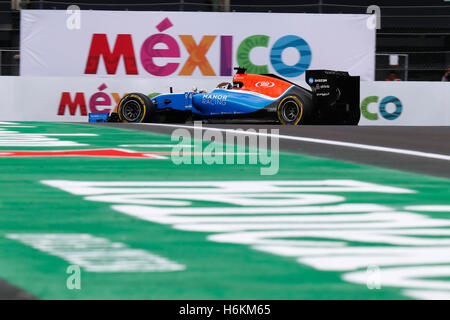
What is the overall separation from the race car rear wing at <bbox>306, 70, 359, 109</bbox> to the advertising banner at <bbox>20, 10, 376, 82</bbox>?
10.7 feet

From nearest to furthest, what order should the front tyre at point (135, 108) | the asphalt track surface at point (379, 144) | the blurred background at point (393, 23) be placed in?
the asphalt track surface at point (379, 144) → the front tyre at point (135, 108) → the blurred background at point (393, 23)

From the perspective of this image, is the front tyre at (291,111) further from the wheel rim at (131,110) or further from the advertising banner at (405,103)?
the advertising banner at (405,103)

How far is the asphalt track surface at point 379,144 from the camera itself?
9.35 meters

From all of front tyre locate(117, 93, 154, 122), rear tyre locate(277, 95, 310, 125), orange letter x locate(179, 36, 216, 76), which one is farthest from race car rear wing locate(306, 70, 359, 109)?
orange letter x locate(179, 36, 216, 76)

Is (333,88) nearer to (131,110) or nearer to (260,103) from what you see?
(260,103)

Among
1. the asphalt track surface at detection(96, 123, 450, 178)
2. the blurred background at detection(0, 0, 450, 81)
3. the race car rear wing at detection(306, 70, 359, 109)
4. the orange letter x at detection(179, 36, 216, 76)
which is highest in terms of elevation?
the blurred background at detection(0, 0, 450, 81)

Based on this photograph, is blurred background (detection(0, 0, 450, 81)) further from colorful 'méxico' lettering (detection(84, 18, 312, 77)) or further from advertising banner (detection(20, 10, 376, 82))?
colorful 'méxico' lettering (detection(84, 18, 312, 77))

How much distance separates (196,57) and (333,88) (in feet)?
14.3

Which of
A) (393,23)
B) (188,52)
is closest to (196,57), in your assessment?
(188,52)

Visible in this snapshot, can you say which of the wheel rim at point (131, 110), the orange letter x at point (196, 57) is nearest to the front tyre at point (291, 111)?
the wheel rim at point (131, 110)

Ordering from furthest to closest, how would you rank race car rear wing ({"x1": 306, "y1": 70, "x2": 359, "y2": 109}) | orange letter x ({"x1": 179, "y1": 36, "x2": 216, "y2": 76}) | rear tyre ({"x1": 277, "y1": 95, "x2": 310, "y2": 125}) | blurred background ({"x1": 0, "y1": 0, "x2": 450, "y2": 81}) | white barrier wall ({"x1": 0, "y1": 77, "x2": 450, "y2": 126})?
blurred background ({"x1": 0, "y1": 0, "x2": 450, "y2": 81}) < orange letter x ({"x1": 179, "y1": 36, "x2": 216, "y2": 76}) < white barrier wall ({"x1": 0, "y1": 77, "x2": 450, "y2": 126}) < race car rear wing ({"x1": 306, "y1": 70, "x2": 359, "y2": 109}) < rear tyre ({"x1": 277, "y1": 95, "x2": 310, "y2": 125})

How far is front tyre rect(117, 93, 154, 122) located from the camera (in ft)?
57.4
